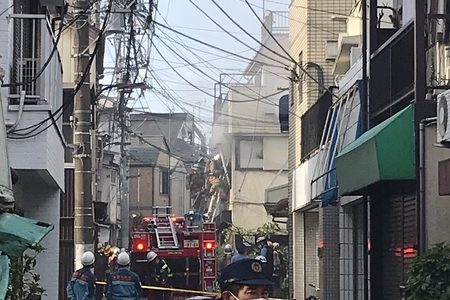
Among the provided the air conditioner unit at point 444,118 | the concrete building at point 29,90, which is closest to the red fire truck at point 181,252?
the concrete building at point 29,90

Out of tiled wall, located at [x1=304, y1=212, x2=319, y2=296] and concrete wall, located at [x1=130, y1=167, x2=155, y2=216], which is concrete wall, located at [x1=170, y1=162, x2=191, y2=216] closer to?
concrete wall, located at [x1=130, y1=167, x2=155, y2=216]

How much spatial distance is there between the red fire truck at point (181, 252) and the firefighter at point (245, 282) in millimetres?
21879

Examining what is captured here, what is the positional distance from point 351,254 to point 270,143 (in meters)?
32.0

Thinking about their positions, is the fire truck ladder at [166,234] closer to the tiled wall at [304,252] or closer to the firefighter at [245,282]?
the tiled wall at [304,252]

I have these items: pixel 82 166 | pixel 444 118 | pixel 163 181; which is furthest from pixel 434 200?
pixel 163 181

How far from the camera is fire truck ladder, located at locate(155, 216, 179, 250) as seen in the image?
28844 millimetres

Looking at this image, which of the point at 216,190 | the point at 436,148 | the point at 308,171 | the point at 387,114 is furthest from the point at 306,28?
the point at 216,190

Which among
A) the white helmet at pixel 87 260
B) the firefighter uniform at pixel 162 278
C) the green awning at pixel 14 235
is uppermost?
the green awning at pixel 14 235

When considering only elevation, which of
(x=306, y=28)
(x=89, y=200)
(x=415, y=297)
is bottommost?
(x=415, y=297)

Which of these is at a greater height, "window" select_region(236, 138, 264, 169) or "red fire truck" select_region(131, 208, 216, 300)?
"window" select_region(236, 138, 264, 169)

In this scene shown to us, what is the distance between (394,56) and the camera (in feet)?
48.2

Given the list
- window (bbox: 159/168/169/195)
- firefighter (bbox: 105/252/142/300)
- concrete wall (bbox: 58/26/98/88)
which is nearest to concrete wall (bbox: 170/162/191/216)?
window (bbox: 159/168/169/195)

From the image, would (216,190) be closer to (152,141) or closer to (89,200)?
(152,141)

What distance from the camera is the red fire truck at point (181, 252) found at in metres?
28.3
